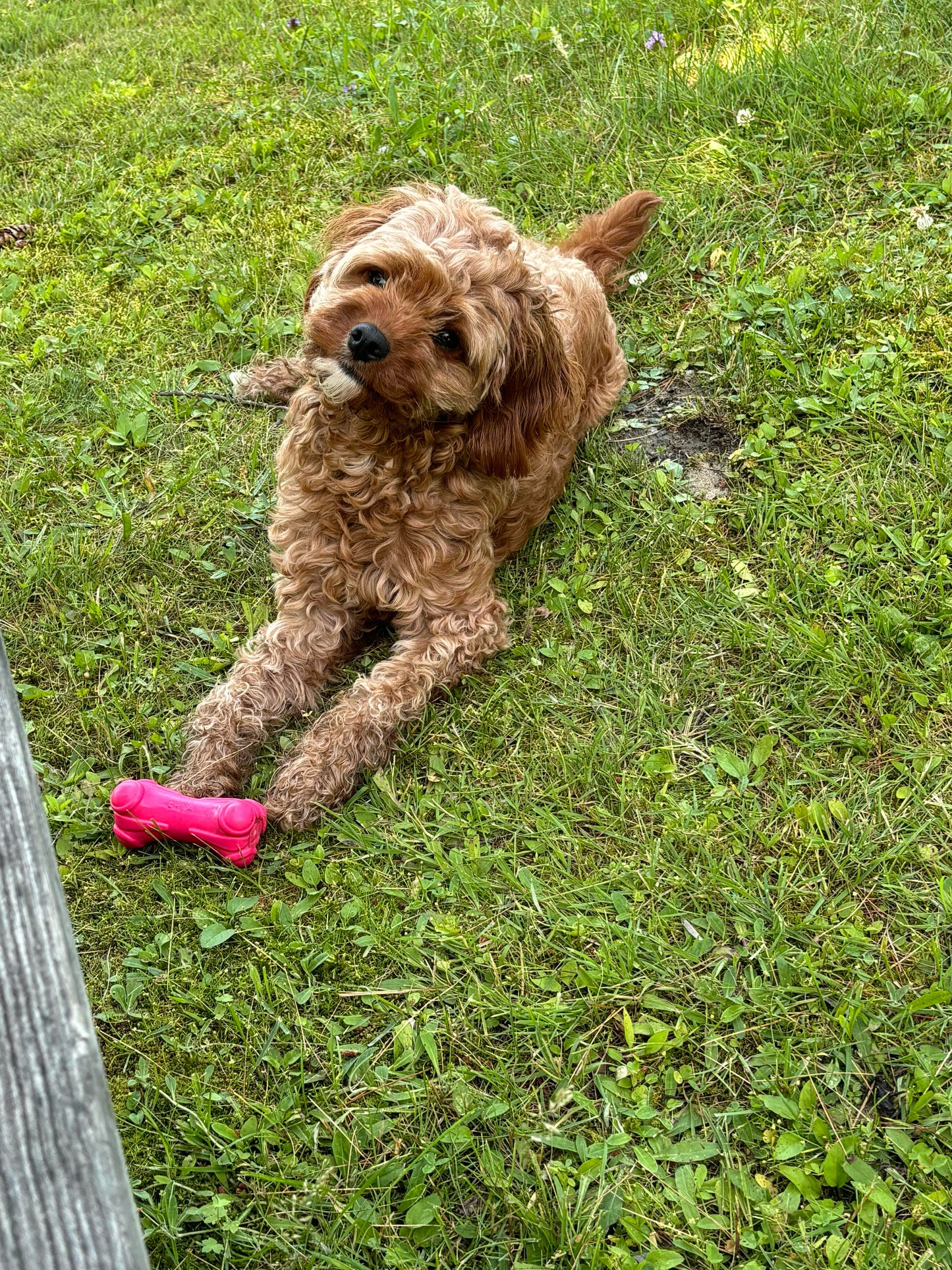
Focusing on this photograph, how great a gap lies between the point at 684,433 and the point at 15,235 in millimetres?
3376

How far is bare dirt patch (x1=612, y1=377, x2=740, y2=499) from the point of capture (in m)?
3.93

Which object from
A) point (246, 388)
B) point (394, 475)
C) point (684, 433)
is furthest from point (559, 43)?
point (394, 475)

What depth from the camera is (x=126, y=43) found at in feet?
20.9

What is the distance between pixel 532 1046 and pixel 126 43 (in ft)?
21.2

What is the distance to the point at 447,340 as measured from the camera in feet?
9.73

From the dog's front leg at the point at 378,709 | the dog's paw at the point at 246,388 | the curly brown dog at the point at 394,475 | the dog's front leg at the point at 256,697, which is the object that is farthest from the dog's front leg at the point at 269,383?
the dog's front leg at the point at 378,709

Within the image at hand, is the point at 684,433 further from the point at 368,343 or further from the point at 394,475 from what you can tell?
the point at 368,343

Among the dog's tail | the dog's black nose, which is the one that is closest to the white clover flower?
the dog's tail

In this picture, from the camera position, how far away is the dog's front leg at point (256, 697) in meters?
3.03

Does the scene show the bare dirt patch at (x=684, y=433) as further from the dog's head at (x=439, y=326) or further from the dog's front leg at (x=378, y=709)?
the dog's front leg at (x=378, y=709)

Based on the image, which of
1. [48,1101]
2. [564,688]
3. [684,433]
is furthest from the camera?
[684,433]

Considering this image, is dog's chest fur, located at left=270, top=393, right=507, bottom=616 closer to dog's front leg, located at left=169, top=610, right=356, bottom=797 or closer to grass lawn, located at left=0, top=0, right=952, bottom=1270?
dog's front leg, located at left=169, top=610, right=356, bottom=797

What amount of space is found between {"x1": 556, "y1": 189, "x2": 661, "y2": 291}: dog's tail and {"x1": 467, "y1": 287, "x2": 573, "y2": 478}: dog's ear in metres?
1.35

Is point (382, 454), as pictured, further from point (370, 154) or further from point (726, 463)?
point (370, 154)
